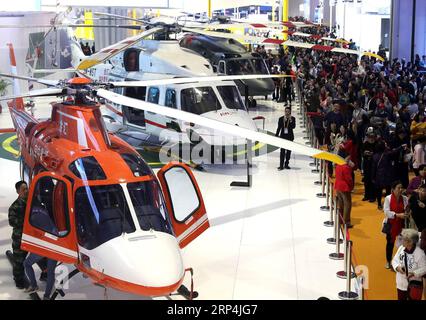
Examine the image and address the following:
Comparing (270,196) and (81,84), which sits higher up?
(81,84)

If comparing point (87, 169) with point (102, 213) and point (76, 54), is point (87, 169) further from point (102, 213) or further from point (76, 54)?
point (76, 54)

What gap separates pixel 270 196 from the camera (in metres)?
12.3

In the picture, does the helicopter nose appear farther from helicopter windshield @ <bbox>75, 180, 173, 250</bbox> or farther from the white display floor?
the white display floor

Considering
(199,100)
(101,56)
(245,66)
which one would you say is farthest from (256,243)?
(245,66)

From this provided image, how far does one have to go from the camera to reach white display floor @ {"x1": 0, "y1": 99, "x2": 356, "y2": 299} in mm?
8234

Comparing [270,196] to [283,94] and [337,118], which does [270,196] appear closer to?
[337,118]

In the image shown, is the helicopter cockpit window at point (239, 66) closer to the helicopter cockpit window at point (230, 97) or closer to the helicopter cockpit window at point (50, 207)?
the helicopter cockpit window at point (230, 97)

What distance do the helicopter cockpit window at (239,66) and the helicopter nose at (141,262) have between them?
13293 millimetres

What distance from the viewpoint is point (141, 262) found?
657cm

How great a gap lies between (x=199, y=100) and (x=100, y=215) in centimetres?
727

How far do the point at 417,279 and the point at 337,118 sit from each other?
7.56 metres

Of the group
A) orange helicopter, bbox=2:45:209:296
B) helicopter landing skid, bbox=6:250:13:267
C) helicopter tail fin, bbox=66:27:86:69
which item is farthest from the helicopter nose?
helicopter tail fin, bbox=66:27:86:69

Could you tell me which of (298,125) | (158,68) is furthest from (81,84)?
(298,125)

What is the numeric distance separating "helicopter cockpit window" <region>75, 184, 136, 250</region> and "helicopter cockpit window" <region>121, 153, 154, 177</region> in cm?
37
